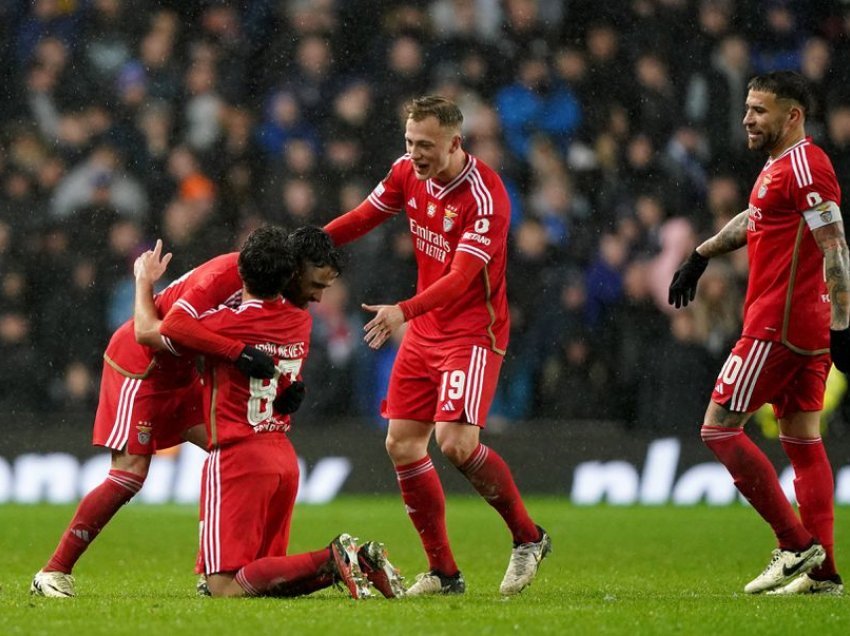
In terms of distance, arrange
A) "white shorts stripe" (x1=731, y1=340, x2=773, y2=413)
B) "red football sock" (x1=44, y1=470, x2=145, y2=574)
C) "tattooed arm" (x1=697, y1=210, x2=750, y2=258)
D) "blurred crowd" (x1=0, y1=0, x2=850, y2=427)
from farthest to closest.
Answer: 1. "blurred crowd" (x1=0, y1=0, x2=850, y2=427)
2. "tattooed arm" (x1=697, y1=210, x2=750, y2=258)
3. "white shorts stripe" (x1=731, y1=340, x2=773, y2=413)
4. "red football sock" (x1=44, y1=470, x2=145, y2=574)

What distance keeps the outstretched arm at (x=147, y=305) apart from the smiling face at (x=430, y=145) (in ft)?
3.79

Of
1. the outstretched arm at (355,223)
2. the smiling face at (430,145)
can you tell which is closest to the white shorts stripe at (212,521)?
the outstretched arm at (355,223)

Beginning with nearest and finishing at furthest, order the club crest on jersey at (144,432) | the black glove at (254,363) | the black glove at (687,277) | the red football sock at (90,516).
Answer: the black glove at (254,363) < the red football sock at (90,516) < the club crest on jersey at (144,432) < the black glove at (687,277)

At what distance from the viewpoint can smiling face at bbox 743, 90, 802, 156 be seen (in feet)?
23.2

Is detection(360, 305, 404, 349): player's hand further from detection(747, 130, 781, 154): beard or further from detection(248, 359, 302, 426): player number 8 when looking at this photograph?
detection(747, 130, 781, 154): beard

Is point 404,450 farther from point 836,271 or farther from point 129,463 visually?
point 836,271

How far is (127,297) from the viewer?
1319 centimetres

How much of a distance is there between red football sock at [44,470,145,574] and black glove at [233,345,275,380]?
0.82 meters

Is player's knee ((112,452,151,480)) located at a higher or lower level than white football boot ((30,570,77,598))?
higher

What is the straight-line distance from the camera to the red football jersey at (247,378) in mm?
6473

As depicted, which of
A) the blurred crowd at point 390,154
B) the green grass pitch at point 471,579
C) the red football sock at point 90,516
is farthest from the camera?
the blurred crowd at point 390,154

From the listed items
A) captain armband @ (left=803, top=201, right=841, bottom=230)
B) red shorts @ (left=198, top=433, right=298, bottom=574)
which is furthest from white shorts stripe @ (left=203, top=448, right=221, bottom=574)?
captain armband @ (left=803, top=201, right=841, bottom=230)

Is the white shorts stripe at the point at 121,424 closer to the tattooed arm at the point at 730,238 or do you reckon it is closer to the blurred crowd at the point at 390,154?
the tattooed arm at the point at 730,238

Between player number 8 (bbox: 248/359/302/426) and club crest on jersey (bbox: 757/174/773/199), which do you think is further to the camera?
club crest on jersey (bbox: 757/174/773/199)
